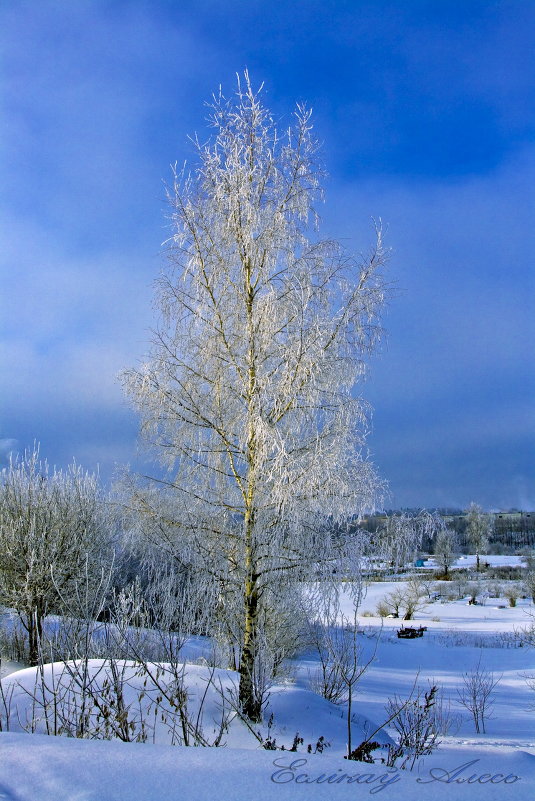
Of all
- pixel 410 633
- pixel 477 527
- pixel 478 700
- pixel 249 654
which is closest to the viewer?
pixel 249 654

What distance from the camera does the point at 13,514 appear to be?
14.9 metres

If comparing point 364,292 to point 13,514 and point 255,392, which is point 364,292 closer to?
point 255,392

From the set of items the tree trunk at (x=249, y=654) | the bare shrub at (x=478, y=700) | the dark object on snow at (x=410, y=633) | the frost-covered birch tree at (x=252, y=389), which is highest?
the frost-covered birch tree at (x=252, y=389)

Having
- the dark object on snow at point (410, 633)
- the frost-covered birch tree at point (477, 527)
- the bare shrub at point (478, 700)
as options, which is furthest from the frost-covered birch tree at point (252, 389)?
the frost-covered birch tree at point (477, 527)

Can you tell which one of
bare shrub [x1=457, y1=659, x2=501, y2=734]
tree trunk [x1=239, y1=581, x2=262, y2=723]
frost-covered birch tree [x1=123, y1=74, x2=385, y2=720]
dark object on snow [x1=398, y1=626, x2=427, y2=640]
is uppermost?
frost-covered birch tree [x1=123, y1=74, x2=385, y2=720]

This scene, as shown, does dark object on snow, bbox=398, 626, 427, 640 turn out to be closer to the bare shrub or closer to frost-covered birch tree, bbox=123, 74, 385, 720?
the bare shrub

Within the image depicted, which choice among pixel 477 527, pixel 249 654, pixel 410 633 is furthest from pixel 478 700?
pixel 477 527

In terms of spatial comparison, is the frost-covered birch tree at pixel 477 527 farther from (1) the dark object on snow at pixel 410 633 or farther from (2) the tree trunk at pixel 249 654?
(2) the tree trunk at pixel 249 654

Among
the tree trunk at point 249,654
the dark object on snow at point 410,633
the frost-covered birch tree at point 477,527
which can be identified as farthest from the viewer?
the frost-covered birch tree at point 477,527

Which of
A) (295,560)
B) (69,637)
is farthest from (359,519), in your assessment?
(69,637)

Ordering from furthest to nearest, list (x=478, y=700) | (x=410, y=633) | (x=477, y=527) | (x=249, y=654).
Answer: (x=477, y=527) < (x=410, y=633) < (x=478, y=700) < (x=249, y=654)

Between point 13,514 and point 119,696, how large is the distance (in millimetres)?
12471

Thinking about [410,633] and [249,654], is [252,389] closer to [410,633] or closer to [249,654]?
[249,654]

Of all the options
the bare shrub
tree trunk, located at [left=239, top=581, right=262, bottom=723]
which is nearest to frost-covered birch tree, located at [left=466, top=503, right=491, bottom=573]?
the bare shrub
